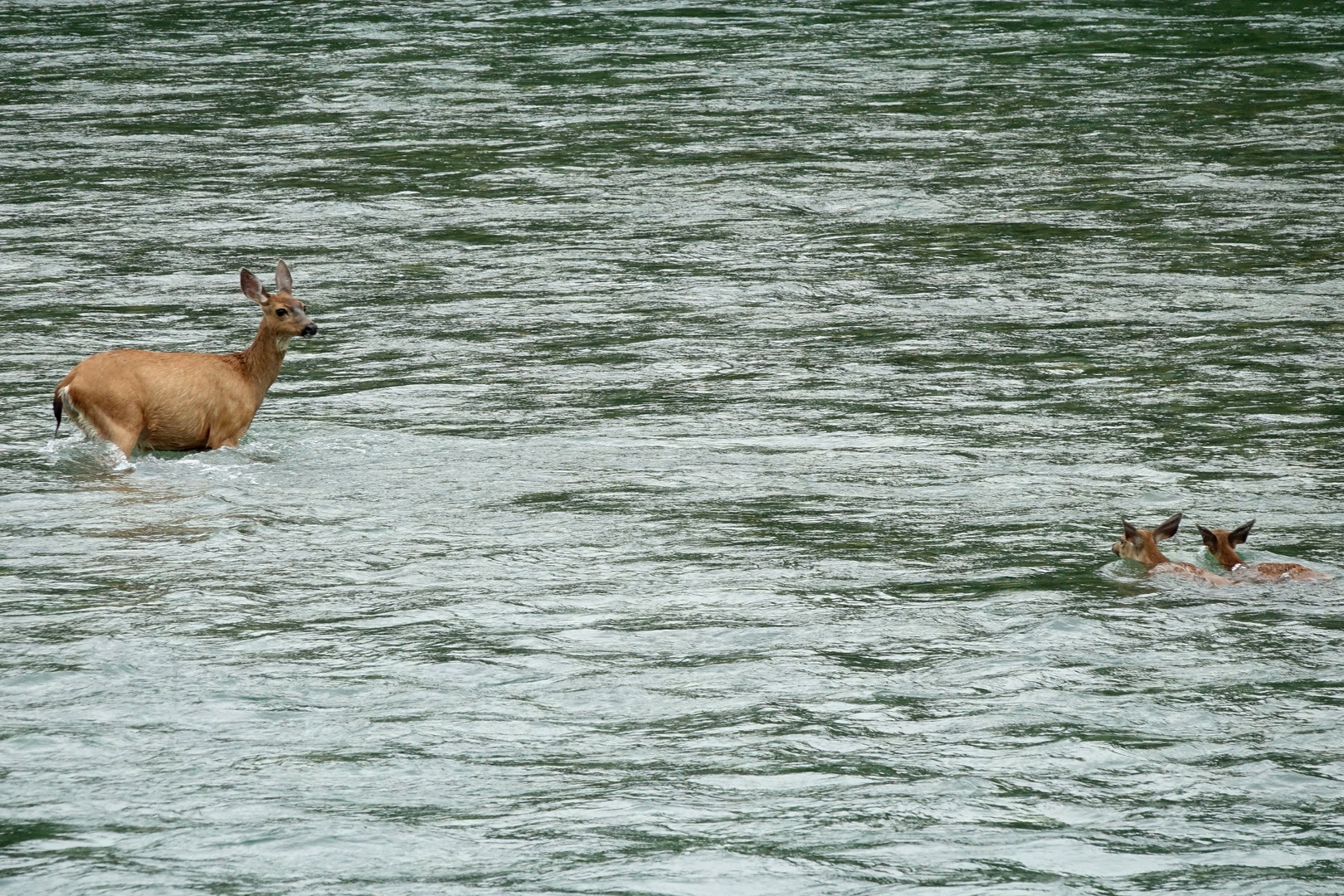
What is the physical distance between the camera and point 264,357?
35.2 ft

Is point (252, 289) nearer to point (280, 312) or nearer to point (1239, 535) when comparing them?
point (280, 312)

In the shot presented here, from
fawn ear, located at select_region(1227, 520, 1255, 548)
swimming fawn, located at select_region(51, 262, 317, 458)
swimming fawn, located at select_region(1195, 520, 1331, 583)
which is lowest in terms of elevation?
swimming fawn, located at select_region(1195, 520, 1331, 583)

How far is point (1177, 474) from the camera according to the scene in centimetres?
962

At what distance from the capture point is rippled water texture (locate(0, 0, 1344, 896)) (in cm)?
603

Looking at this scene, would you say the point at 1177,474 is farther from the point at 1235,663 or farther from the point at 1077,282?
the point at 1077,282

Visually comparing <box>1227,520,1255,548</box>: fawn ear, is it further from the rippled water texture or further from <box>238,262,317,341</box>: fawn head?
<box>238,262,317,341</box>: fawn head

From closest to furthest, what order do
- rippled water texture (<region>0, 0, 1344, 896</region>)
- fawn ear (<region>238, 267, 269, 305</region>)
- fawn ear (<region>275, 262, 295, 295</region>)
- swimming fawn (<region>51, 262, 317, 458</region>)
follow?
rippled water texture (<region>0, 0, 1344, 896</region>) → swimming fawn (<region>51, 262, 317, 458</region>) → fawn ear (<region>238, 267, 269, 305</region>) → fawn ear (<region>275, 262, 295, 295</region>)

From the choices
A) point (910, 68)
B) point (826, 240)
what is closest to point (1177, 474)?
point (826, 240)

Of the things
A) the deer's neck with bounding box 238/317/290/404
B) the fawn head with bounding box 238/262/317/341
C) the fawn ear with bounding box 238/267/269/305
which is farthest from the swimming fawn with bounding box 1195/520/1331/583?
the fawn ear with bounding box 238/267/269/305

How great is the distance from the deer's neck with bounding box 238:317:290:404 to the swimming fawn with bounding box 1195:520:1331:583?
4.89 meters

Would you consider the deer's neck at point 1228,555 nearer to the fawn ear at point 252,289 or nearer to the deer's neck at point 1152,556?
the deer's neck at point 1152,556

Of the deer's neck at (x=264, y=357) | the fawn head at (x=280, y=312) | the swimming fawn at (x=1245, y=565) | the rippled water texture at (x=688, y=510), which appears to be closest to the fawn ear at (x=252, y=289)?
the fawn head at (x=280, y=312)

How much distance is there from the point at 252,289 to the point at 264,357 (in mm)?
354

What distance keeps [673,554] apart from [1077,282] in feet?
20.5
